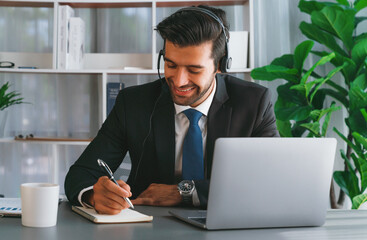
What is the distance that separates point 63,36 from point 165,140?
163 cm

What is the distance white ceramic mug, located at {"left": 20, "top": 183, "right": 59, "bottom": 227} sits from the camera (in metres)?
1.13

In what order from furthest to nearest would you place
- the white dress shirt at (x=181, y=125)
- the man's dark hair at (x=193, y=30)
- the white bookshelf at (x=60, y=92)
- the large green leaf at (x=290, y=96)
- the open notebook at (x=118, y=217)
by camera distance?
the white bookshelf at (x=60, y=92) < the large green leaf at (x=290, y=96) < the white dress shirt at (x=181, y=125) < the man's dark hair at (x=193, y=30) < the open notebook at (x=118, y=217)

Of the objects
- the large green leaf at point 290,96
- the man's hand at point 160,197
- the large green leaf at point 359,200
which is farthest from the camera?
the large green leaf at point 290,96

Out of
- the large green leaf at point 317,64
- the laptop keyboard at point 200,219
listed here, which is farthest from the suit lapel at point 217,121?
the large green leaf at point 317,64

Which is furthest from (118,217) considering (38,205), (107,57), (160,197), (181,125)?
(107,57)

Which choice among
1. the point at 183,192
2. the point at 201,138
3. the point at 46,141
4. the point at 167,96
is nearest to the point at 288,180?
the point at 183,192

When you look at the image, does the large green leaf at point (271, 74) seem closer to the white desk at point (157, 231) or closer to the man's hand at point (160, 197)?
the man's hand at point (160, 197)

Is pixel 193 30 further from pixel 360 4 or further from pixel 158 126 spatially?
pixel 360 4

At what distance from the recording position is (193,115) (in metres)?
1.82

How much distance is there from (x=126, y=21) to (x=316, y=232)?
2.81 meters

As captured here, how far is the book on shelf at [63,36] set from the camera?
10.4 ft

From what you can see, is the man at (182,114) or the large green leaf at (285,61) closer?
the man at (182,114)

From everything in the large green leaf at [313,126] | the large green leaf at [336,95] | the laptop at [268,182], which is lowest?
the laptop at [268,182]

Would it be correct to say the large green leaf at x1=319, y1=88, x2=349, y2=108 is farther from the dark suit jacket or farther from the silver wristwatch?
the silver wristwatch
